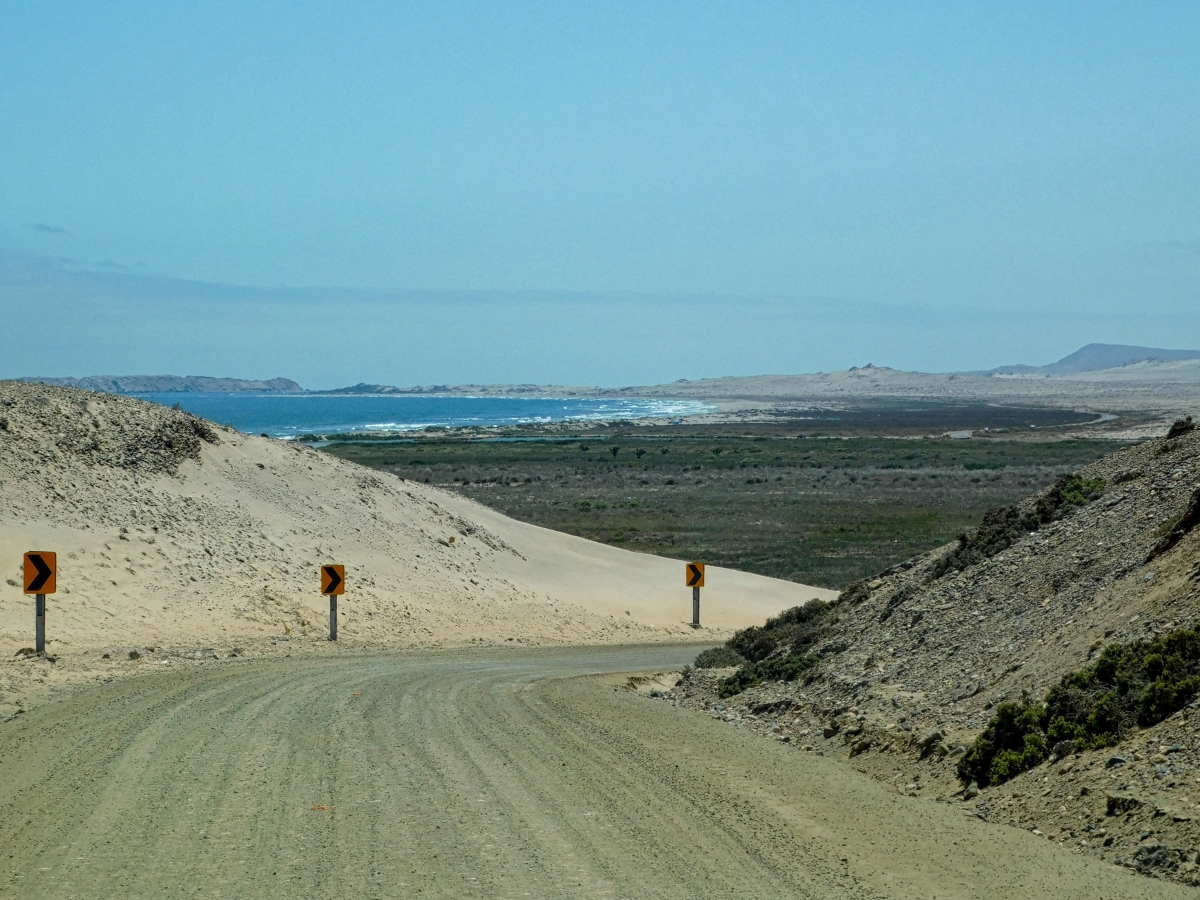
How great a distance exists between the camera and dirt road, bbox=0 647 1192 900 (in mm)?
7480

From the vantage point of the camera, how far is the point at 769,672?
1642 cm

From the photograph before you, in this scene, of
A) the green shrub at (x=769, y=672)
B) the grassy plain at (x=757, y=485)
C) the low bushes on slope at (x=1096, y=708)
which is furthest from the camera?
the grassy plain at (x=757, y=485)

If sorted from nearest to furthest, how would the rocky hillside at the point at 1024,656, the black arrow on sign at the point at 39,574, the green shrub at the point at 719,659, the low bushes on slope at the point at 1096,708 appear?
the rocky hillside at the point at 1024,656 < the low bushes on slope at the point at 1096,708 < the black arrow on sign at the point at 39,574 < the green shrub at the point at 719,659

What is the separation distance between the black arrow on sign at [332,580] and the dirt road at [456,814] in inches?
325

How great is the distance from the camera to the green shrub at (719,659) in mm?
19033

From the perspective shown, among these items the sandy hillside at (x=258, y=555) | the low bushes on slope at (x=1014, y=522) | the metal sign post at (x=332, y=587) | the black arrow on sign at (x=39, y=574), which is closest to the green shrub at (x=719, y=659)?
the low bushes on slope at (x=1014, y=522)

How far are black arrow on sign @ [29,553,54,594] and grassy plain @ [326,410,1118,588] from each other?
2325 cm

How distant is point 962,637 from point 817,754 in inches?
101

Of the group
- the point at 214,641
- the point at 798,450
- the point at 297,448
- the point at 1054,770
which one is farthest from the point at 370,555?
the point at 798,450

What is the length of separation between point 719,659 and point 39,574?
10159 millimetres

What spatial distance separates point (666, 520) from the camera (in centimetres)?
5269

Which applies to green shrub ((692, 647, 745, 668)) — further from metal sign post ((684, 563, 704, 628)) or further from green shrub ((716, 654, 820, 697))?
metal sign post ((684, 563, 704, 628))

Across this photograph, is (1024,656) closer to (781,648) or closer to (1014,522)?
(1014,522)

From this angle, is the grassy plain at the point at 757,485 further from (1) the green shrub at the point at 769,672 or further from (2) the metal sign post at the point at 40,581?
(2) the metal sign post at the point at 40,581
